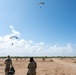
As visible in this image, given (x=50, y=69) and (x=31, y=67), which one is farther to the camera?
(x=50, y=69)

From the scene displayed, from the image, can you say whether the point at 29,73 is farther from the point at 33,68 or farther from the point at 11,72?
the point at 11,72

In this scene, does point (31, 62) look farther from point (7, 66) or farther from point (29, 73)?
point (7, 66)

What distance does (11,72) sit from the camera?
1405cm

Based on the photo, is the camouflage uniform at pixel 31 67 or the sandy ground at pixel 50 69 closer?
the camouflage uniform at pixel 31 67

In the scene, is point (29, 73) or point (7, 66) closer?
point (29, 73)

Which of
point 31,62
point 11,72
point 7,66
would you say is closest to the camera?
point 31,62

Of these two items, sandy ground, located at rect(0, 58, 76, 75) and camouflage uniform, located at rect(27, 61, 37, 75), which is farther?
sandy ground, located at rect(0, 58, 76, 75)

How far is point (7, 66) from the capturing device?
1656 cm

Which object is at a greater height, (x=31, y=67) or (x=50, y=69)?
(x=31, y=67)

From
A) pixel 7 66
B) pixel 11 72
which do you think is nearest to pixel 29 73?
pixel 11 72

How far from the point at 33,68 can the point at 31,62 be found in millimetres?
473

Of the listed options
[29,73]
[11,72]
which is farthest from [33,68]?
[11,72]

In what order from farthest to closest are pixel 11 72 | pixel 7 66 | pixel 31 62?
pixel 7 66
pixel 11 72
pixel 31 62

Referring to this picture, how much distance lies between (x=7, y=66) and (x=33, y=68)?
163 inches
